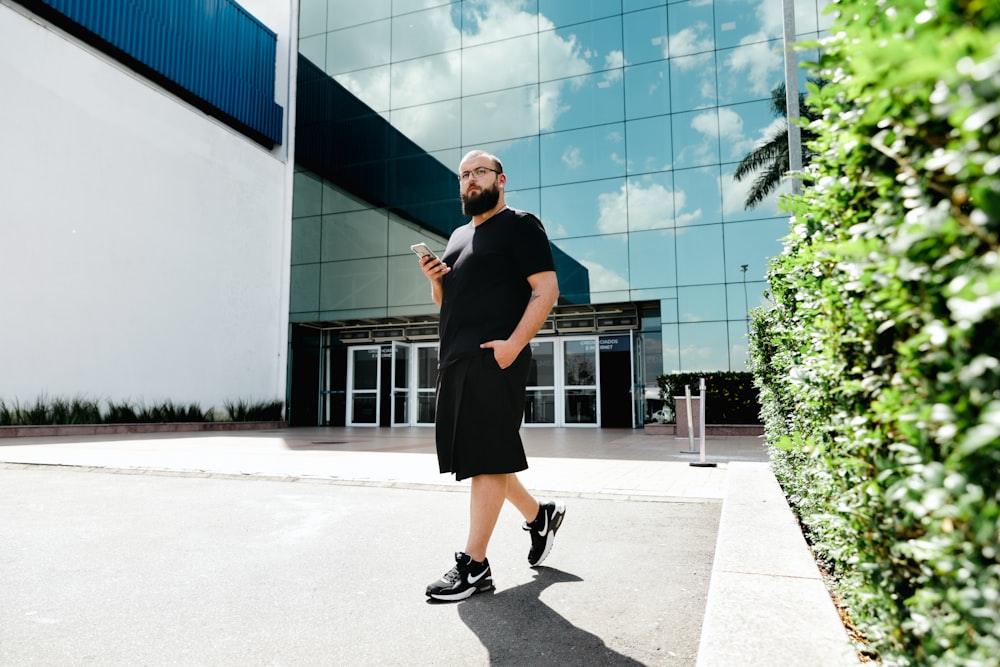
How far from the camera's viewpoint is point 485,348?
2.88 meters

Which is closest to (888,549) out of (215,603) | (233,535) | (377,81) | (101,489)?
(215,603)

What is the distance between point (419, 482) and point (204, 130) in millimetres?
16158

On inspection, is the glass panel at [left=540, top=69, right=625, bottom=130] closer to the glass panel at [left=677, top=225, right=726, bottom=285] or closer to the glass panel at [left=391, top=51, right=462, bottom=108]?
the glass panel at [left=391, top=51, right=462, bottom=108]

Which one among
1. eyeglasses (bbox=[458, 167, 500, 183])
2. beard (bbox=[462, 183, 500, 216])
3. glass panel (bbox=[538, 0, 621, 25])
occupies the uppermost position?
glass panel (bbox=[538, 0, 621, 25])

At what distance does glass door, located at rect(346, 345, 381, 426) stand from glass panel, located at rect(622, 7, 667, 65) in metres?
11.7

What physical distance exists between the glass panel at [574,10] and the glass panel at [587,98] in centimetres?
169

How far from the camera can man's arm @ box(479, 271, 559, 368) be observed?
9.32ft

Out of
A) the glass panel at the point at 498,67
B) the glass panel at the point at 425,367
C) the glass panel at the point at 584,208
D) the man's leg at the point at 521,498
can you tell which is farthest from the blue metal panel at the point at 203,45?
the man's leg at the point at 521,498

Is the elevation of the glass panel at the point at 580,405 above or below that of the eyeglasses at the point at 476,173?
below

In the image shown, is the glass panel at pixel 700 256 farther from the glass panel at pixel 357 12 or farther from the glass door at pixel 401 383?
the glass panel at pixel 357 12

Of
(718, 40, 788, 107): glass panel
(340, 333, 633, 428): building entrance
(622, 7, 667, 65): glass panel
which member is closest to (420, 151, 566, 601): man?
(718, 40, 788, 107): glass panel

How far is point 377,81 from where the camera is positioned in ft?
65.5

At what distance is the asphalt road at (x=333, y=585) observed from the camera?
2.26 m

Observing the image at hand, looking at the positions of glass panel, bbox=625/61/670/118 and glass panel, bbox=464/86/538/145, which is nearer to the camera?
glass panel, bbox=625/61/670/118
